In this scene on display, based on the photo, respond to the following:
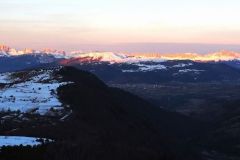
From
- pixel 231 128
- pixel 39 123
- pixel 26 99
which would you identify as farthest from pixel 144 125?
pixel 231 128

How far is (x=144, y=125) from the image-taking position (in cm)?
11875

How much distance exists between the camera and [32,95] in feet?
322

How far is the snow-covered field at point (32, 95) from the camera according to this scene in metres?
89.1

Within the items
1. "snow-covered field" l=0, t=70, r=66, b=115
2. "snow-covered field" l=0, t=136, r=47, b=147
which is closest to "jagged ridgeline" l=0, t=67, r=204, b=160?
"snow-covered field" l=0, t=70, r=66, b=115

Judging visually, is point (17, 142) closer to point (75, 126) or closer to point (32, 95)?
point (75, 126)

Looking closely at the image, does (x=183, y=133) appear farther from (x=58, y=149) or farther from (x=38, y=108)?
(x=58, y=149)

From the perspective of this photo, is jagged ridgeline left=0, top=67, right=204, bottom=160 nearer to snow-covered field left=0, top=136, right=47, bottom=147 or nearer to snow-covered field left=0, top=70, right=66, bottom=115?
snow-covered field left=0, top=70, right=66, bottom=115

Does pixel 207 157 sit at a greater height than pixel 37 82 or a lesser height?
lesser

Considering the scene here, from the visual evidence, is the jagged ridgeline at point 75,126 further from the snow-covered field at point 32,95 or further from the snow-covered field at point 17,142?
the snow-covered field at point 17,142

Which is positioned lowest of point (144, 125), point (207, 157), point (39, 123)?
point (207, 157)

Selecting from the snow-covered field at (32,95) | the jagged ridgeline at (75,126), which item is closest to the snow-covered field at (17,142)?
the jagged ridgeline at (75,126)

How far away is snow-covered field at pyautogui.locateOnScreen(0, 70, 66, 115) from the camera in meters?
89.1

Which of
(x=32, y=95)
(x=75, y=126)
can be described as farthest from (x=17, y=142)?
(x=32, y=95)

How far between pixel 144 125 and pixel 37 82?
24.0m
